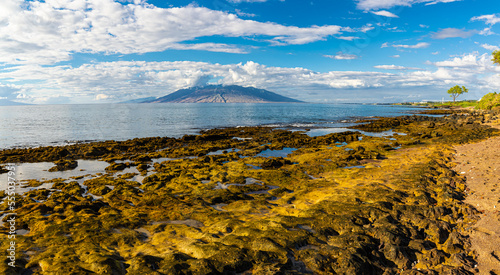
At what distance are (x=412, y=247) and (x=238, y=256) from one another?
7047mm

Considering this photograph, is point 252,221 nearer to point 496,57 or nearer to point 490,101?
point 496,57

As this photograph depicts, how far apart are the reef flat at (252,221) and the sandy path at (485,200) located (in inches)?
16.8

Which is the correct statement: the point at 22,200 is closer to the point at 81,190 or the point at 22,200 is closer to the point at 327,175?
the point at 81,190

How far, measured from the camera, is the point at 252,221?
492 inches

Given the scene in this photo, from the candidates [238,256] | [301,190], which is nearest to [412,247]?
[238,256]

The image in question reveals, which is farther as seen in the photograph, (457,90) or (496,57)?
(457,90)

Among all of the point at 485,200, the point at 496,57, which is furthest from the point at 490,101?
the point at 485,200

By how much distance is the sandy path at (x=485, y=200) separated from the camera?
8357mm

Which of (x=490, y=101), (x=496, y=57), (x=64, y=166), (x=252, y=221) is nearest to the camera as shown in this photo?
(x=252, y=221)

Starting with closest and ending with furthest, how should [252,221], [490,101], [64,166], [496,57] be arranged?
1. [252,221]
2. [64,166]
3. [496,57]
4. [490,101]

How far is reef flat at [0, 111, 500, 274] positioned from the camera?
8.81 meters

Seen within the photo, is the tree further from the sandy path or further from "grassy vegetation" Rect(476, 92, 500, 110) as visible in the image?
the sandy path

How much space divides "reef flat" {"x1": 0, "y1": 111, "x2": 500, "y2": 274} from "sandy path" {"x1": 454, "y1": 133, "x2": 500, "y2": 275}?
0.43 m

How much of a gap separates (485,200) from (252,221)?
12.6 metres
